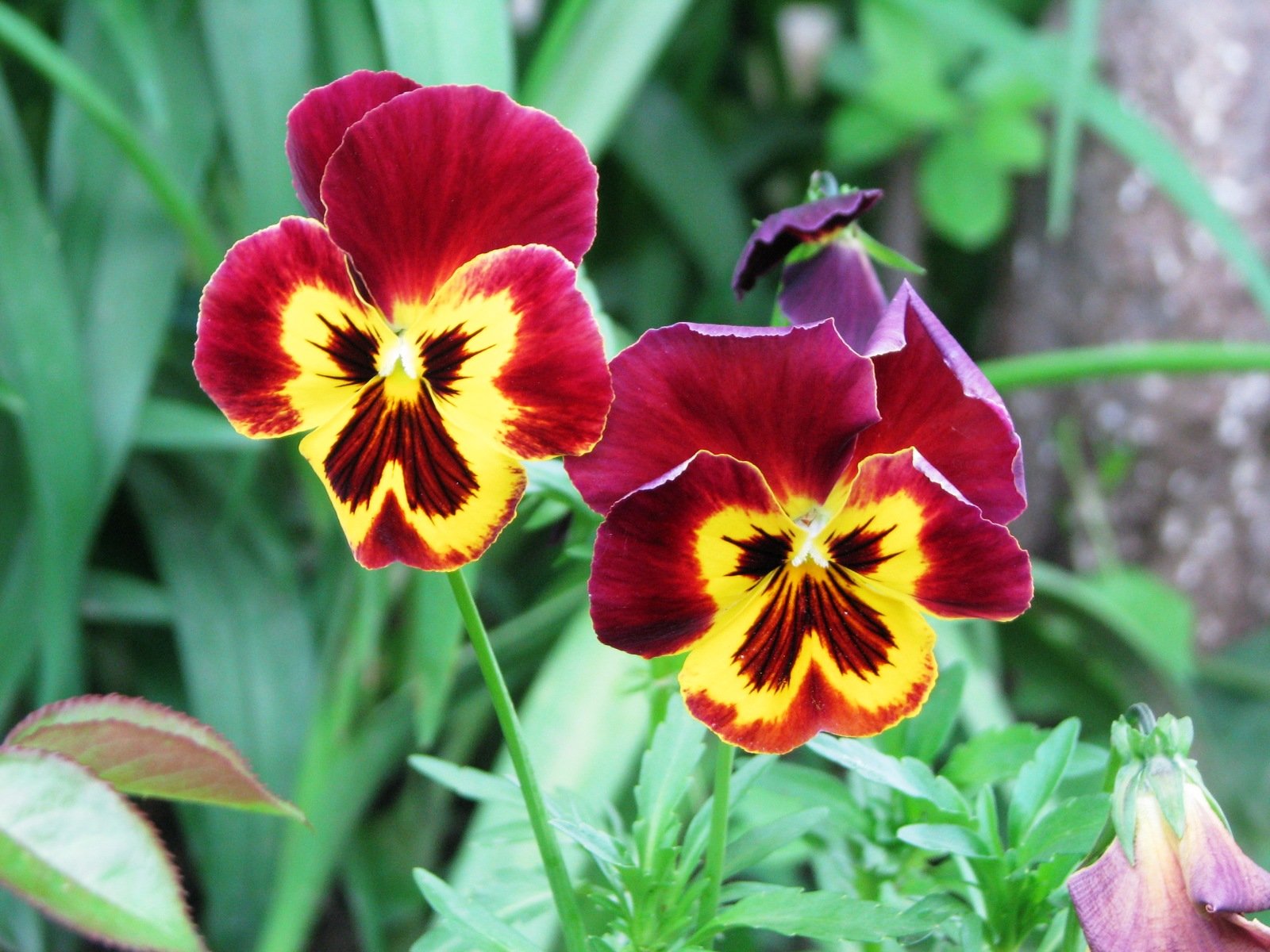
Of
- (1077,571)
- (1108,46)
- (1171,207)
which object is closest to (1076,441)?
(1077,571)

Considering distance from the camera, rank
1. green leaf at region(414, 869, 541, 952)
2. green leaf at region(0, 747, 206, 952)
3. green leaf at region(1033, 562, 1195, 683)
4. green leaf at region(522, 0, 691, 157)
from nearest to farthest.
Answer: green leaf at region(0, 747, 206, 952)
green leaf at region(414, 869, 541, 952)
green leaf at region(522, 0, 691, 157)
green leaf at region(1033, 562, 1195, 683)

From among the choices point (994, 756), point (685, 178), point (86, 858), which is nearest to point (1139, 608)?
point (685, 178)

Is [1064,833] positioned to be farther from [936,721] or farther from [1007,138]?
[1007,138]

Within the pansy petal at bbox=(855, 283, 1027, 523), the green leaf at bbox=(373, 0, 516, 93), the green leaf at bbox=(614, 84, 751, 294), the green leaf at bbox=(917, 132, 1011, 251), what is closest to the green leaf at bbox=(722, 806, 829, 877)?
the pansy petal at bbox=(855, 283, 1027, 523)

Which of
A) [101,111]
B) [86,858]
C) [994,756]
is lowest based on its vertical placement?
[86,858]

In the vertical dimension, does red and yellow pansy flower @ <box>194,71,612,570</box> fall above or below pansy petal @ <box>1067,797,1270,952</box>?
above

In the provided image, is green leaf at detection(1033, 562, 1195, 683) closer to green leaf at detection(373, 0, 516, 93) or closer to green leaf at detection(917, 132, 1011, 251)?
green leaf at detection(917, 132, 1011, 251)
